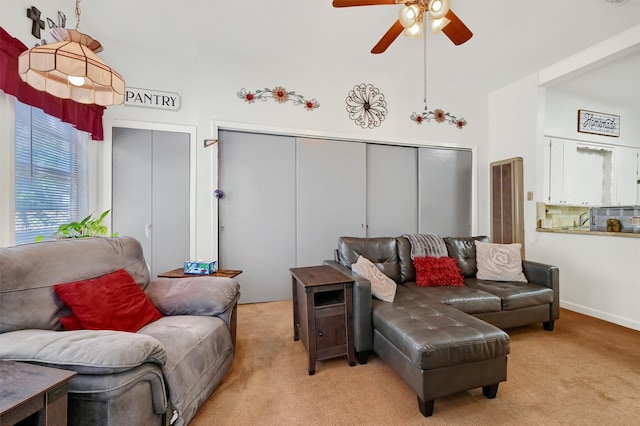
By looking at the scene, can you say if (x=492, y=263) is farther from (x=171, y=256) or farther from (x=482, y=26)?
(x=171, y=256)

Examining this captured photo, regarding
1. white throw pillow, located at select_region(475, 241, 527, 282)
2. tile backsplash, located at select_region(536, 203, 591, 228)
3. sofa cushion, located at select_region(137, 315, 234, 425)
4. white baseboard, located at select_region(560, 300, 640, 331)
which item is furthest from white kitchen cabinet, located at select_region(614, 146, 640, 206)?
sofa cushion, located at select_region(137, 315, 234, 425)

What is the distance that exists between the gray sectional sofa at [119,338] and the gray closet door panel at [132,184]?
127 cm

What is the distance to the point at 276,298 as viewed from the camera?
10.8ft

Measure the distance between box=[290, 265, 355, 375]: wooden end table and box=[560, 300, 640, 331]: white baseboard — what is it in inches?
111

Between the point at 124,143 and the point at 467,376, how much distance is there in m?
3.69

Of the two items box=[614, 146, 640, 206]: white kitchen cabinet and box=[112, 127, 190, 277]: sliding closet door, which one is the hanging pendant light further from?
box=[614, 146, 640, 206]: white kitchen cabinet

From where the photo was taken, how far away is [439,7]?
1.77 metres

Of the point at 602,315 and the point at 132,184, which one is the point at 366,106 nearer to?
the point at 132,184

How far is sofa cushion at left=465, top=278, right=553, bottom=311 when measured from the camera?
7.27 feet

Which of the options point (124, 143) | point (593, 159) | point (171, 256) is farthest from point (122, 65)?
point (593, 159)

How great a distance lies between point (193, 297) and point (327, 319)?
0.89m

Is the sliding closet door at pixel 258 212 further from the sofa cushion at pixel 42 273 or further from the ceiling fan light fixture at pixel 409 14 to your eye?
the ceiling fan light fixture at pixel 409 14

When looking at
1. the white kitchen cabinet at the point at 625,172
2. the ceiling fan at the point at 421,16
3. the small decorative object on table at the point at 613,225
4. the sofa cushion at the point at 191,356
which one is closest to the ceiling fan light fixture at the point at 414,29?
the ceiling fan at the point at 421,16

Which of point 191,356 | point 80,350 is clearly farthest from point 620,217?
point 80,350
